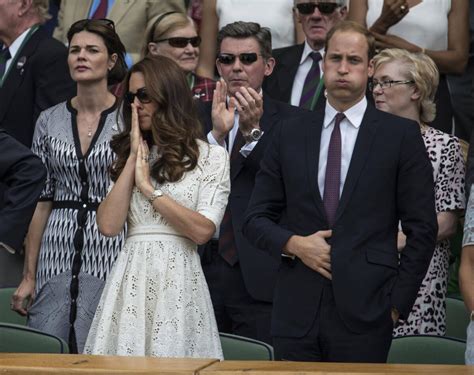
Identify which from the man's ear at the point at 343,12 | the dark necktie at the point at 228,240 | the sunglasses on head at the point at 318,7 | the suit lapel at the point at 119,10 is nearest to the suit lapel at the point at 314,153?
the dark necktie at the point at 228,240

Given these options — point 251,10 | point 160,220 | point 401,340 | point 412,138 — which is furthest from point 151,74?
point 251,10

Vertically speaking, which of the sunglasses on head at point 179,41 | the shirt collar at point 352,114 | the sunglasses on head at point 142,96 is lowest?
the shirt collar at point 352,114

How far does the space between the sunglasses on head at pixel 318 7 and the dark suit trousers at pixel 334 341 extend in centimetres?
283

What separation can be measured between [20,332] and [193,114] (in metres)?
1.39

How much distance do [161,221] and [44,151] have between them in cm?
141

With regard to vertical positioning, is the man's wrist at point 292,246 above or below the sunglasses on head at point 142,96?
below

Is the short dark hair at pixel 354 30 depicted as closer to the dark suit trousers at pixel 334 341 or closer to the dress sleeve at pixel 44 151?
the dark suit trousers at pixel 334 341

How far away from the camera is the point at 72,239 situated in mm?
7051

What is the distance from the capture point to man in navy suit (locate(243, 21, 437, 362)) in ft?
19.2

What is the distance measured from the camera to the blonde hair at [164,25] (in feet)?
27.2

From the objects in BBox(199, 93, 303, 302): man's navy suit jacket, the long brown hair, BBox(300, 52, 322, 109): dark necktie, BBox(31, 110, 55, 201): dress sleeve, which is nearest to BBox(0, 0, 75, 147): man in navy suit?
BBox(31, 110, 55, 201): dress sleeve

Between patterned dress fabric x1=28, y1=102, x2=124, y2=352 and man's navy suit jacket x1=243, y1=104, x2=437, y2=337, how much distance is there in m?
1.16

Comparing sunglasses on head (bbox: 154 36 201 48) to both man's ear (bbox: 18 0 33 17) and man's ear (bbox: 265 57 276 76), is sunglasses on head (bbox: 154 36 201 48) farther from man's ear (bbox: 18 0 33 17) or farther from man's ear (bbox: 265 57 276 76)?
man's ear (bbox: 18 0 33 17)

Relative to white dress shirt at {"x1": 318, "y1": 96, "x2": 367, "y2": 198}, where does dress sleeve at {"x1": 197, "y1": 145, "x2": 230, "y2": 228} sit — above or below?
below
